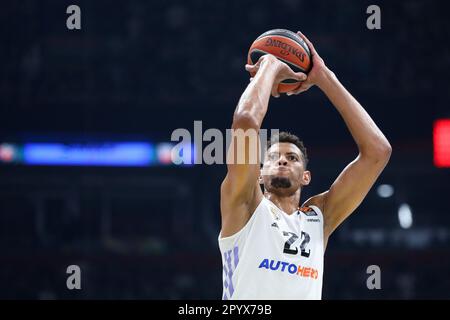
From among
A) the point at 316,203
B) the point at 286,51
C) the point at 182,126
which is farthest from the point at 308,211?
the point at 182,126

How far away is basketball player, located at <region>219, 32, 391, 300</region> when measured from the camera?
3754mm

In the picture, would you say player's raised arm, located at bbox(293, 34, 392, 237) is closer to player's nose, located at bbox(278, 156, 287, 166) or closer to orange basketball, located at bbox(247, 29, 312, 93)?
orange basketball, located at bbox(247, 29, 312, 93)

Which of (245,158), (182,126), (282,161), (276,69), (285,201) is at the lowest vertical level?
(285,201)

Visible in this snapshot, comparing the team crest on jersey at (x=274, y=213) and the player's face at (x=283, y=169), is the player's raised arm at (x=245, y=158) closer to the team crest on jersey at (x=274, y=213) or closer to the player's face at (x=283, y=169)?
the team crest on jersey at (x=274, y=213)

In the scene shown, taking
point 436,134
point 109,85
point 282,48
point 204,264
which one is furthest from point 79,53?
point 282,48

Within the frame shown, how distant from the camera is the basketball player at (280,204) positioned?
12.3 ft

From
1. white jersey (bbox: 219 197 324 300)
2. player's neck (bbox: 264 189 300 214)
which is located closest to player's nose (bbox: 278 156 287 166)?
player's neck (bbox: 264 189 300 214)

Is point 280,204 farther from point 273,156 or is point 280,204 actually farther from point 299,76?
point 299,76

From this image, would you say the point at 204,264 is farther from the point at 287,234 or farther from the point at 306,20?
the point at 287,234

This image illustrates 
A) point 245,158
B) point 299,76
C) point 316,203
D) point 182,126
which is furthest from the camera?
point 182,126

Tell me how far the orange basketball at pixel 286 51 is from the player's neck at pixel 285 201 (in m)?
0.64

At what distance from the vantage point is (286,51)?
13.9 feet

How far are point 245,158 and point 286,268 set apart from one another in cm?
69

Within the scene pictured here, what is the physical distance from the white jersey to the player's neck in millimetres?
189
